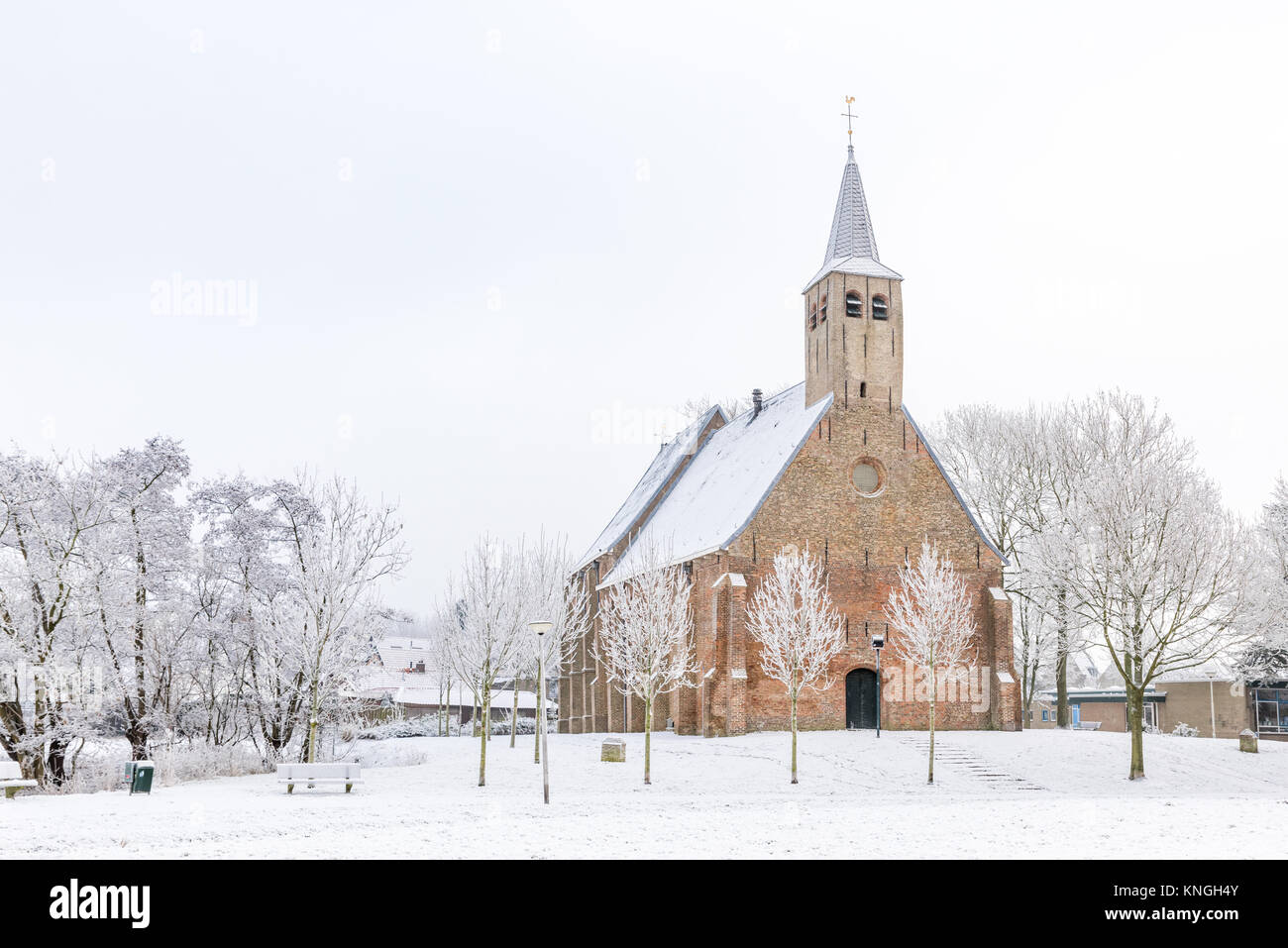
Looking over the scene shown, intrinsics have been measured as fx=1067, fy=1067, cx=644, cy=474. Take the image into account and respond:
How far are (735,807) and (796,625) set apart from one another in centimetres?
983

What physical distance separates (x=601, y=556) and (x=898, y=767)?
937 inches

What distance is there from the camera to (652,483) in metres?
51.2

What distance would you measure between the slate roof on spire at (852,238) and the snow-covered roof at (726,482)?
4.58 metres

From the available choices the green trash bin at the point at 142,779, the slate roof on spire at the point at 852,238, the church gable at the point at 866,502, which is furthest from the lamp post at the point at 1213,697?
Answer: the green trash bin at the point at 142,779

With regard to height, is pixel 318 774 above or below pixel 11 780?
above

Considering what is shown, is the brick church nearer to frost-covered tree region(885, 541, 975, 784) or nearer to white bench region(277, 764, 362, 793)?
frost-covered tree region(885, 541, 975, 784)

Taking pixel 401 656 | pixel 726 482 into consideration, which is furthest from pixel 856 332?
pixel 401 656

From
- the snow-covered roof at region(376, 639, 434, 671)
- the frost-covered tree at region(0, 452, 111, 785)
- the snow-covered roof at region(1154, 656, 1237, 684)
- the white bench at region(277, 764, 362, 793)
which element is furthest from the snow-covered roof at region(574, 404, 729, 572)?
the snow-covered roof at region(376, 639, 434, 671)

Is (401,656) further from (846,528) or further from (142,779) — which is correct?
(142,779)

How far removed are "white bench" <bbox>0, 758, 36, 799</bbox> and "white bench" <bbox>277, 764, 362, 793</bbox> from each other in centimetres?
551

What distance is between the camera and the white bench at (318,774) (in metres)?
22.0

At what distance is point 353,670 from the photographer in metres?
28.6

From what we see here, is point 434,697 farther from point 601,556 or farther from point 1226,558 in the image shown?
point 1226,558

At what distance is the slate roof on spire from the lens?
3691cm
